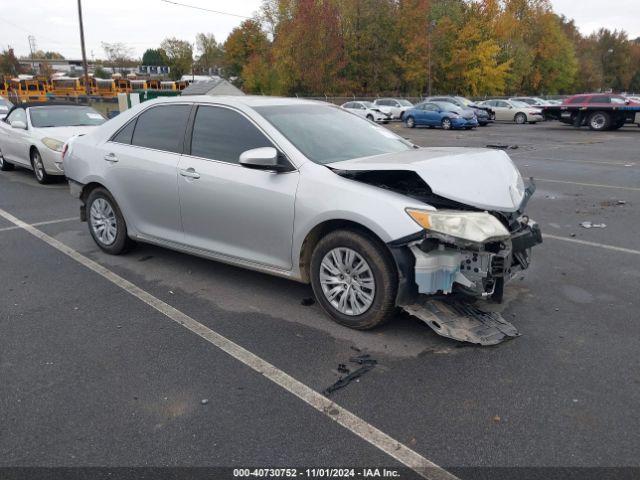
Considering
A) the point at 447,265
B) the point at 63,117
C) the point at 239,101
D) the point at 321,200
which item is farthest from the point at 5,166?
the point at 447,265

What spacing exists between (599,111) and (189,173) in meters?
26.1

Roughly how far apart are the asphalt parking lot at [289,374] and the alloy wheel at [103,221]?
33cm

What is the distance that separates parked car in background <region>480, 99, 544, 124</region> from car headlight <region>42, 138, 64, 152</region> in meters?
28.4

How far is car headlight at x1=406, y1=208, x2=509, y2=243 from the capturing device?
365 centimetres

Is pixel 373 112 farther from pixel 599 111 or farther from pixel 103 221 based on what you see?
pixel 103 221

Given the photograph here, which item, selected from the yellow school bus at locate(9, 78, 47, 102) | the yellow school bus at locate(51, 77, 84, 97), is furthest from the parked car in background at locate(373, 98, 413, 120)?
the yellow school bus at locate(9, 78, 47, 102)

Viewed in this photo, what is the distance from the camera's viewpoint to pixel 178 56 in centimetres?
9500

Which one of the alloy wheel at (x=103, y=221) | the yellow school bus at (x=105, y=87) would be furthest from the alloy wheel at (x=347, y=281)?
the yellow school bus at (x=105, y=87)

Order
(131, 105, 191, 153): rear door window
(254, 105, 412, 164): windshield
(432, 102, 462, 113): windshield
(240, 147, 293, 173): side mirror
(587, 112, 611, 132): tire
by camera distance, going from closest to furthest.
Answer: (240, 147, 293, 173): side mirror → (254, 105, 412, 164): windshield → (131, 105, 191, 153): rear door window → (587, 112, 611, 132): tire → (432, 102, 462, 113): windshield

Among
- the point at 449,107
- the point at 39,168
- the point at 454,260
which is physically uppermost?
the point at 449,107

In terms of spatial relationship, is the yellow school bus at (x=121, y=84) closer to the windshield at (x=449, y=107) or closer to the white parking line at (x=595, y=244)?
the windshield at (x=449, y=107)

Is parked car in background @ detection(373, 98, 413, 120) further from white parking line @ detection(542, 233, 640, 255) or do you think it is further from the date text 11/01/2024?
the date text 11/01/2024

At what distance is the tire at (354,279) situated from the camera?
385cm

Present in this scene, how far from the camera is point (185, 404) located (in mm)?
3146
